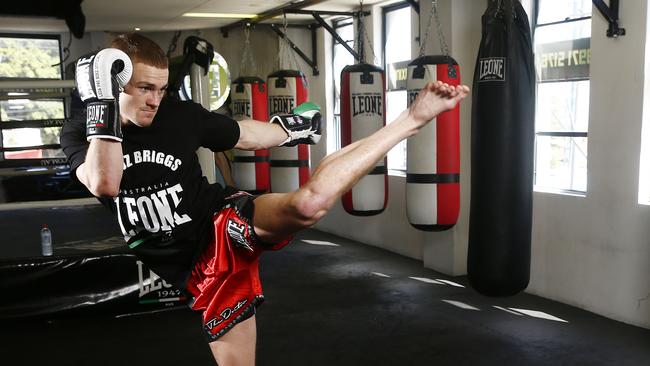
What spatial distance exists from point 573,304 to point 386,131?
9.52 feet

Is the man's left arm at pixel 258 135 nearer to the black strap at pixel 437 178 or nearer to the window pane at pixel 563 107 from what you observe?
the black strap at pixel 437 178

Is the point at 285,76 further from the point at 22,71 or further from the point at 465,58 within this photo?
the point at 22,71

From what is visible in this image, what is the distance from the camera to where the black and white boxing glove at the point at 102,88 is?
1376 mm

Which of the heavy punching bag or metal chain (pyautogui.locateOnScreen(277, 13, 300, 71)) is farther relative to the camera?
metal chain (pyautogui.locateOnScreen(277, 13, 300, 71))

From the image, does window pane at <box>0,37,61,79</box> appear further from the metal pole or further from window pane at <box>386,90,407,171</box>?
the metal pole

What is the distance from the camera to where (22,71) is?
23.3ft

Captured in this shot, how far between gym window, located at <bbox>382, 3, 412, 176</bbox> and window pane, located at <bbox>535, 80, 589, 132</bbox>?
1.48m

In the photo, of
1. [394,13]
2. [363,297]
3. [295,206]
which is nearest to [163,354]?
[363,297]

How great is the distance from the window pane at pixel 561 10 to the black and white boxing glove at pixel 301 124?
96.4 inches

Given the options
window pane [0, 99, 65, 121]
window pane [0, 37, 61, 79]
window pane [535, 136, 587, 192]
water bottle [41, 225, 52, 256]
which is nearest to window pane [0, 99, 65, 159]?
window pane [0, 99, 65, 121]

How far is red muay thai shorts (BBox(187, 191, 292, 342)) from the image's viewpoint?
164 cm

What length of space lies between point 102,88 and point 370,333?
241cm

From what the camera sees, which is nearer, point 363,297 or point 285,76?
point 363,297

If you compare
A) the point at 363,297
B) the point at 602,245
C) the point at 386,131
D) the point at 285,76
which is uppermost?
the point at 285,76
